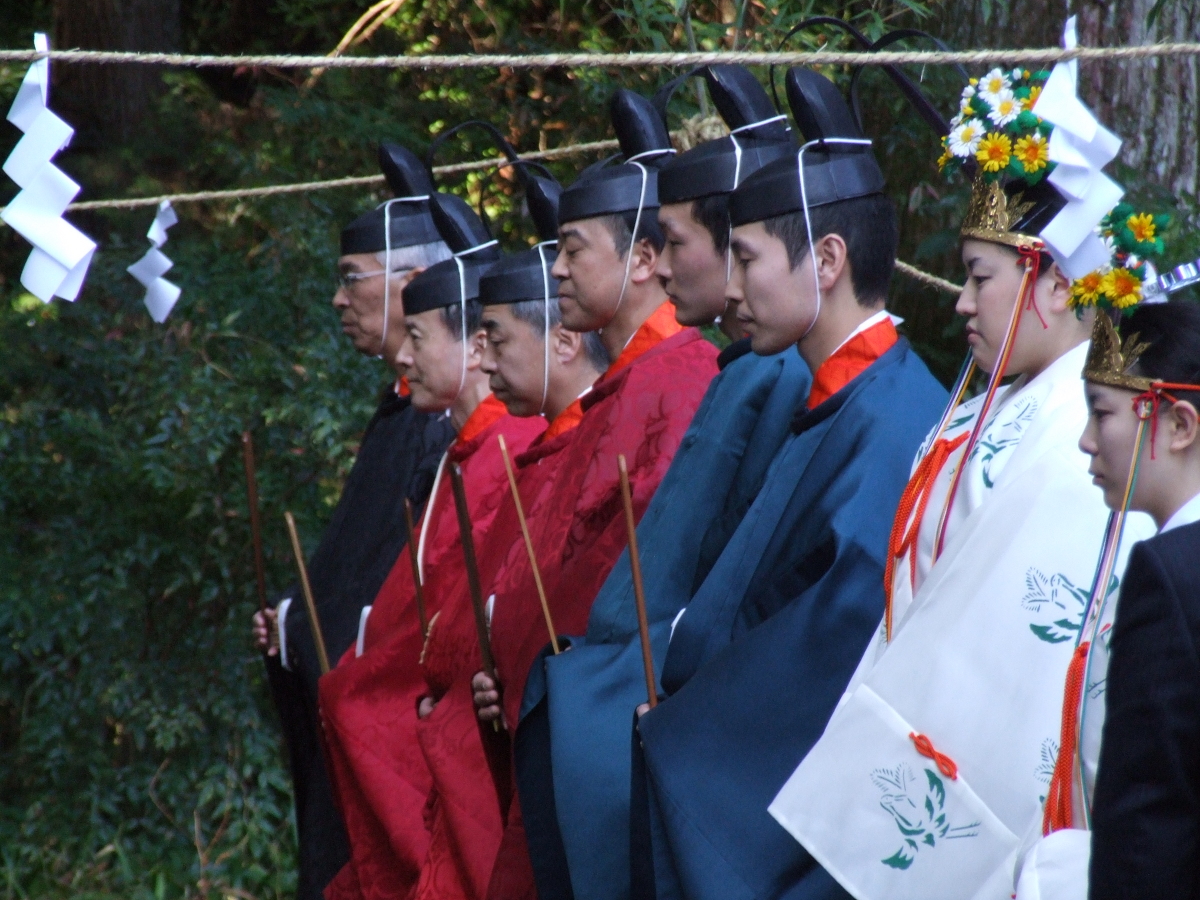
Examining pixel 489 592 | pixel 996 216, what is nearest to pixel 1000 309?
pixel 996 216

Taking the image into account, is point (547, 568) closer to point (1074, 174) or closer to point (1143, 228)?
point (1074, 174)

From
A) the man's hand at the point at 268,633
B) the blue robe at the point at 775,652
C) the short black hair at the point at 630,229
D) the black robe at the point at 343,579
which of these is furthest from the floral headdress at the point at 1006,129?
the man's hand at the point at 268,633

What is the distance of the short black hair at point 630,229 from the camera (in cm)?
312

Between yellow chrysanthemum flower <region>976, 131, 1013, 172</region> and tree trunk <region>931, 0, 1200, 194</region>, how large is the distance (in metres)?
1.71

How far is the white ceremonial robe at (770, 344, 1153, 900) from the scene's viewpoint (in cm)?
194

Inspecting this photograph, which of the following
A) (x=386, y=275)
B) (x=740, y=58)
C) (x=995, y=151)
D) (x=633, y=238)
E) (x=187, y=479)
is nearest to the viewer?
(x=995, y=151)

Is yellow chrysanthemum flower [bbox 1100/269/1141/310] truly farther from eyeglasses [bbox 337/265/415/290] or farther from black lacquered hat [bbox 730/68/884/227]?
eyeglasses [bbox 337/265/415/290]

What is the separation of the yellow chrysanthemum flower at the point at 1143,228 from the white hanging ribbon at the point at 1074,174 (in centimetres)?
10

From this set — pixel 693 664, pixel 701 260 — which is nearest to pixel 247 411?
pixel 701 260

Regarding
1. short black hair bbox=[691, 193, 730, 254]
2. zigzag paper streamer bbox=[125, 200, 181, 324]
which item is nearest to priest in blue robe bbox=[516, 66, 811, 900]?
short black hair bbox=[691, 193, 730, 254]

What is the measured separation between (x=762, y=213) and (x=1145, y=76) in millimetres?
1638

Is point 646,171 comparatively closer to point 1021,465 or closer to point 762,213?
point 762,213

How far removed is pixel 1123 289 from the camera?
5.69ft

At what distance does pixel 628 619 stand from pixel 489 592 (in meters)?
0.64
